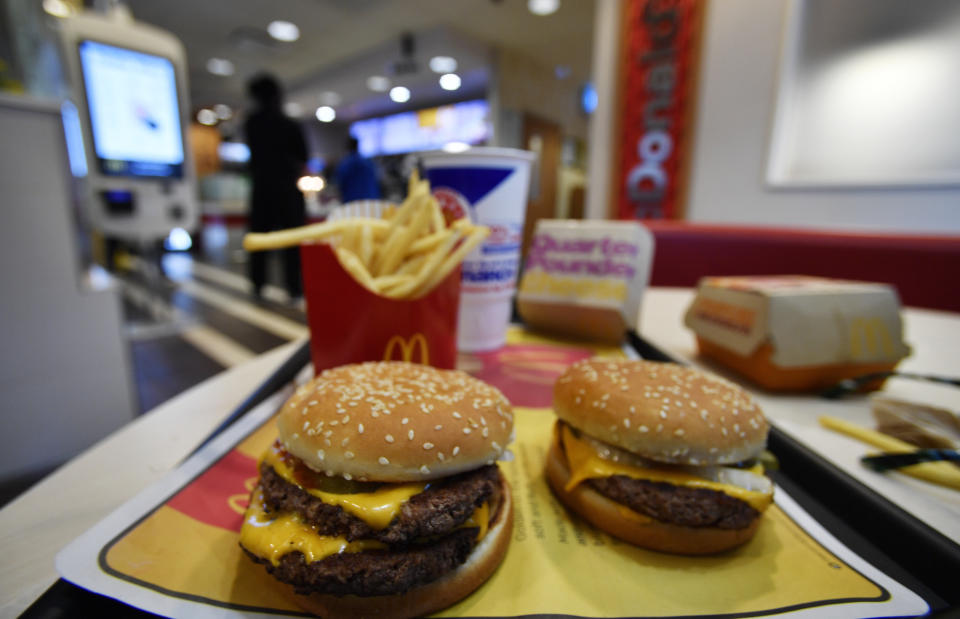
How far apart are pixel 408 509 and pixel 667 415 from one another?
42cm

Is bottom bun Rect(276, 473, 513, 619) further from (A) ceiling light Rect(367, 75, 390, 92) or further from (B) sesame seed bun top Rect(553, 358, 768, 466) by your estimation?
(A) ceiling light Rect(367, 75, 390, 92)

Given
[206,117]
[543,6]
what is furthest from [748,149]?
[206,117]

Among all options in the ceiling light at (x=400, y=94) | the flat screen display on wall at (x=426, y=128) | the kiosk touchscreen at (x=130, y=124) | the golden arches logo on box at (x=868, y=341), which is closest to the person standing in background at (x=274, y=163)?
the kiosk touchscreen at (x=130, y=124)

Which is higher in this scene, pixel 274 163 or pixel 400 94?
pixel 400 94

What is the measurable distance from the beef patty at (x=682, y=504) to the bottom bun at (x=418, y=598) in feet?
0.73

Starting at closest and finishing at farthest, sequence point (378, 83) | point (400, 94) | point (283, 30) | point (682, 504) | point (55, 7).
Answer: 1. point (682, 504)
2. point (55, 7)
3. point (283, 30)
4. point (378, 83)
5. point (400, 94)

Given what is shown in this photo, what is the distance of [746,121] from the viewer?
3.75 meters

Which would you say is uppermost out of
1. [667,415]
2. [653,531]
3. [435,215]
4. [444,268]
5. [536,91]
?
[536,91]

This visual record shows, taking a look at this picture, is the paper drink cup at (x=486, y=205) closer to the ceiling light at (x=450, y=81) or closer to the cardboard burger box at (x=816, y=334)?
the cardboard burger box at (x=816, y=334)

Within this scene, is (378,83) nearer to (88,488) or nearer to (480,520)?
(88,488)

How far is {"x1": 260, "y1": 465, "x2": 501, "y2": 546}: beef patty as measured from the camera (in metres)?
0.55

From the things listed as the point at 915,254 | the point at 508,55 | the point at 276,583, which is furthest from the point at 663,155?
the point at 508,55

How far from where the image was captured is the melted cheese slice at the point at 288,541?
530 mm

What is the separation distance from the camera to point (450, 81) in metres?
10.2
